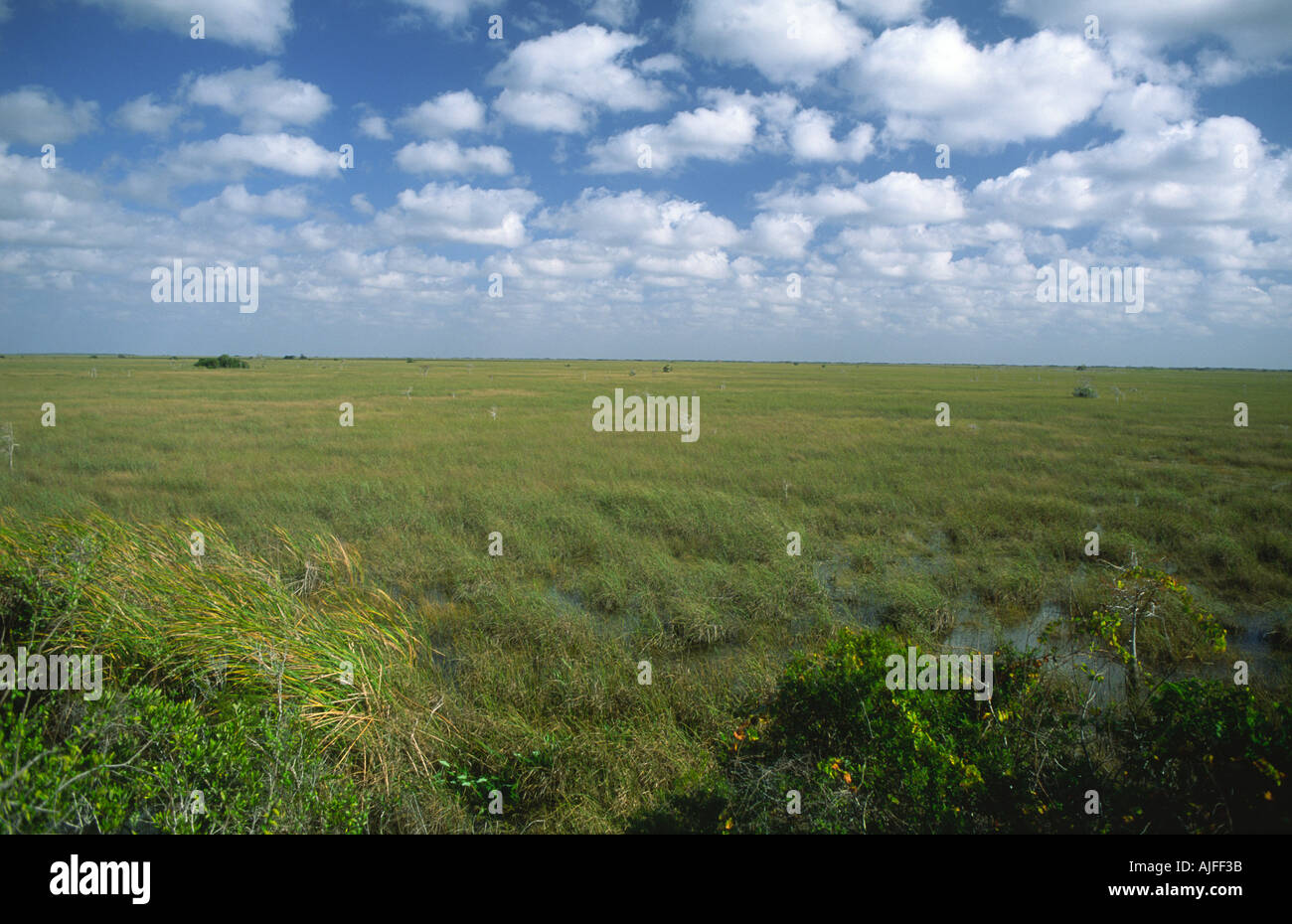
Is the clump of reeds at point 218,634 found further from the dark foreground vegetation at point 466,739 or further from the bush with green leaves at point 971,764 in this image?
the bush with green leaves at point 971,764

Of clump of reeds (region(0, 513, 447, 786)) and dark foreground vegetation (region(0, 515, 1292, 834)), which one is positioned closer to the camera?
dark foreground vegetation (region(0, 515, 1292, 834))

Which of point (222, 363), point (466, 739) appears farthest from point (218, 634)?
point (222, 363)

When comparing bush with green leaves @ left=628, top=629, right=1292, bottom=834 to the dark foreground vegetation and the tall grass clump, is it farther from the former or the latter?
the tall grass clump

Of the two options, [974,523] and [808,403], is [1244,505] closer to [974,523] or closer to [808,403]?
[974,523]

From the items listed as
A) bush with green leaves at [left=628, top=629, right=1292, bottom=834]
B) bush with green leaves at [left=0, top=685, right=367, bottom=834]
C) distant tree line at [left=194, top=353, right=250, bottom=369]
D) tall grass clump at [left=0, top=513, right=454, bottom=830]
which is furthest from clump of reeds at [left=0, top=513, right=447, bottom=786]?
distant tree line at [left=194, top=353, right=250, bottom=369]

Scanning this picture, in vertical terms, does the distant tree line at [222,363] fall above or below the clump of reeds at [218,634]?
above

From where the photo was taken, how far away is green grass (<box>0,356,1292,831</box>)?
15.2ft

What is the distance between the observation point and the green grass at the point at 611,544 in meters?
4.63

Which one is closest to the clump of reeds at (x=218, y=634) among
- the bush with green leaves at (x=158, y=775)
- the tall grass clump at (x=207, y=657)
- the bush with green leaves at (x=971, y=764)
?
the tall grass clump at (x=207, y=657)

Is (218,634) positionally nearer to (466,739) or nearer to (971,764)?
(466,739)

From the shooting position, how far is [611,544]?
33.2ft

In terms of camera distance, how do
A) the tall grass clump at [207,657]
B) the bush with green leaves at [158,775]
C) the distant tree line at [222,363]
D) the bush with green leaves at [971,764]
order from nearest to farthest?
the bush with green leaves at [158,775], the bush with green leaves at [971,764], the tall grass clump at [207,657], the distant tree line at [222,363]

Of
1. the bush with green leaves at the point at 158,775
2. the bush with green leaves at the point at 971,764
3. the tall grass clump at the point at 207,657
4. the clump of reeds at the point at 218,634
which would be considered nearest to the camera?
the bush with green leaves at the point at 158,775
